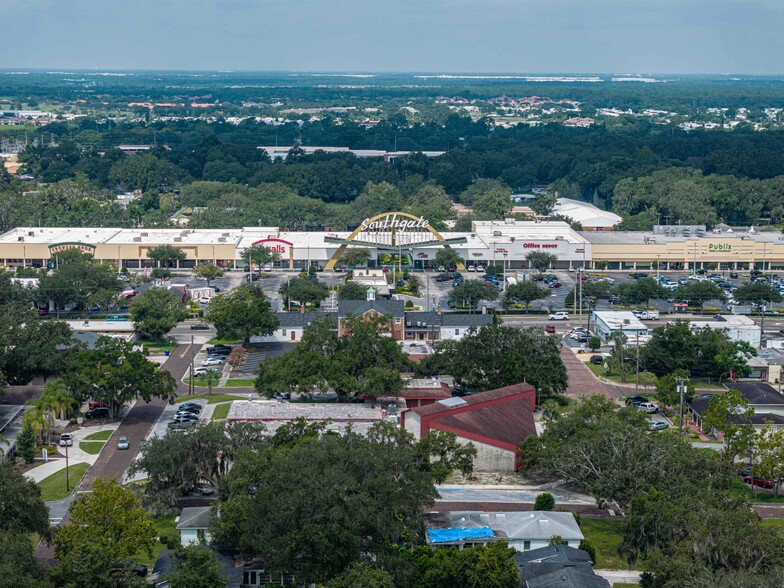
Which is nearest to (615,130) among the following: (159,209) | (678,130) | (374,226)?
(678,130)

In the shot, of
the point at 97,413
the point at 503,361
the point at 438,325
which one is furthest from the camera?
the point at 438,325

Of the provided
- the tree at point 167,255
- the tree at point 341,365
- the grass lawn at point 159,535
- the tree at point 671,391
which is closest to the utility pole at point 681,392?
the tree at point 671,391

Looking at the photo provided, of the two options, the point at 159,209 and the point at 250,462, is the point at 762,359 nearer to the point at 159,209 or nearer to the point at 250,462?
the point at 250,462

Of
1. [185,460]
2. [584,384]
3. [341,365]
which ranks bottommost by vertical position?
[584,384]

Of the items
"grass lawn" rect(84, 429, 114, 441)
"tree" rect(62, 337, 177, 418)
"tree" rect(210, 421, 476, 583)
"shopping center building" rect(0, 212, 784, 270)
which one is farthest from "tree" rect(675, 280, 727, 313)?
"tree" rect(210, 421, 476, 583)

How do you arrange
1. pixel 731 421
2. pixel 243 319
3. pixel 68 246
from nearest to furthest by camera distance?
1. pixel 731 421
2. pixel 243 319
3. pixel 68 246

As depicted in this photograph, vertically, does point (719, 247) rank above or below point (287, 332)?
above

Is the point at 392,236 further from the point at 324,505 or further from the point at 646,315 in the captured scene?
the point at 324,505

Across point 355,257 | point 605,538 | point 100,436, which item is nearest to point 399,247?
point 355,257
